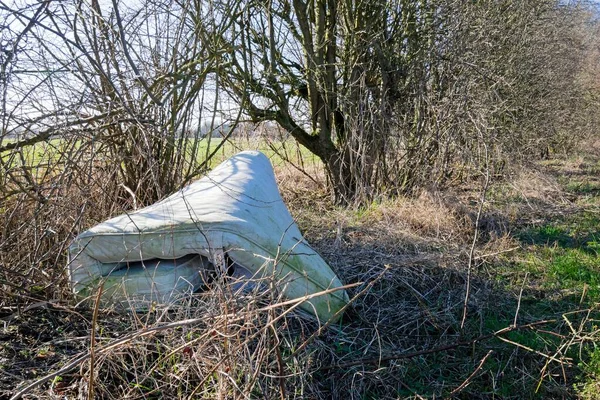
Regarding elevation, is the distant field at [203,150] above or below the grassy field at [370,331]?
above

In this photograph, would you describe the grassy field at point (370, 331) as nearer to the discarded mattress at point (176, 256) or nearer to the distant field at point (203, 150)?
the discarded mattress at point (176, 256)

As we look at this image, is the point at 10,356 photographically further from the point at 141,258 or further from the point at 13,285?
the point at 141,258

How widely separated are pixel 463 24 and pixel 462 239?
3250 millimetres

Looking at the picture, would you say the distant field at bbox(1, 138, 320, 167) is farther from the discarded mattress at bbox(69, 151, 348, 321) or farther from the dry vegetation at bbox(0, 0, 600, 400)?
the discarded mattress at bbox(69, 151, 348, 321)

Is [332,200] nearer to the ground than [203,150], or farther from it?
nearer to the ground

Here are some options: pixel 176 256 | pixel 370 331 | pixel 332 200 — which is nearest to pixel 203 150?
pixel 332 200

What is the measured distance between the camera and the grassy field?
8.16 ft

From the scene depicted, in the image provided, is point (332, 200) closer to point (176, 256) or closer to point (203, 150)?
point (203, 150)

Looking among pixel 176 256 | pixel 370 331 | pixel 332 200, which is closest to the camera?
pixel 176 256

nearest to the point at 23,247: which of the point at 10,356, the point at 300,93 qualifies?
the point at 10,356

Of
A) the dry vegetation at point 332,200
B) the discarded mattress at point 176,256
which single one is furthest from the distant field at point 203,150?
the discarded mattress at point 176,256

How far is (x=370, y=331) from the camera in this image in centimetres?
360

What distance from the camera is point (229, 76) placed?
23.6 feet

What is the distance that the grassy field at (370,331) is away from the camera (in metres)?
2.49
